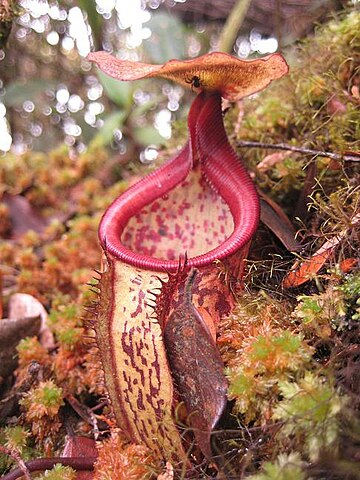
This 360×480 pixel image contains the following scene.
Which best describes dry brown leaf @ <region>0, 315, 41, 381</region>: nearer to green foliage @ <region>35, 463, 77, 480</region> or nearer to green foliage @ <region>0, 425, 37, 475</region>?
green foliage @ <region>0, 425, 37, 475</region>

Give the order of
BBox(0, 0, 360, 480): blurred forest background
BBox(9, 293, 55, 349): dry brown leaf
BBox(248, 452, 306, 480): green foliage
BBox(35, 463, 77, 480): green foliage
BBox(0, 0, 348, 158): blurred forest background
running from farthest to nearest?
BBox(0, 0, 348, 158): blurred forest background < BBox(9, 293, 55, 349): dry brown leaf < BBox(35, 463, 77, 480): green foliage < BBox(0, 0, 360, 480): blurred forest background < BBox(248, 452, 306, 480): green foliage

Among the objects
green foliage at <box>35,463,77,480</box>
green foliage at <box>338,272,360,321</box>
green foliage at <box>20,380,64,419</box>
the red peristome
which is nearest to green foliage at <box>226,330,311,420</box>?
green foliage at <box>338,272,360,321</box>

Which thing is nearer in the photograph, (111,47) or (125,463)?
(125,463)

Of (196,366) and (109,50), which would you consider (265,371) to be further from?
(109,50)

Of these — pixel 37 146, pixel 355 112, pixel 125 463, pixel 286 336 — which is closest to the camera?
pixel 286 336

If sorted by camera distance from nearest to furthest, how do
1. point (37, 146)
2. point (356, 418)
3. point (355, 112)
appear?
point (356, 418), point (355, 112), point (37, 146)

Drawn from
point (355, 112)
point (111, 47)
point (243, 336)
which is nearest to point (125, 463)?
point (243, 336)

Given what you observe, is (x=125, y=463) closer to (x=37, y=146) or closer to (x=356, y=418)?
(x=356, y=418)
